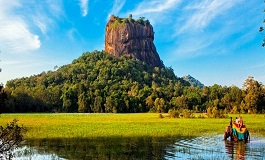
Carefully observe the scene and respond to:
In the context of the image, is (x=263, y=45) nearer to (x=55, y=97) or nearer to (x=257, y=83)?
(x=257, y=83)

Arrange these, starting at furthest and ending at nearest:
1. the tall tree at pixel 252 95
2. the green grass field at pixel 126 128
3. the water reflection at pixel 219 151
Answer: the tall tree at pixel 252 95 < the green grass field at pixel 126 128 < the water reflection at pixel 219 151

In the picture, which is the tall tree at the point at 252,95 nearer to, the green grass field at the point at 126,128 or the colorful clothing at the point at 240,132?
the green grass field at the point at 126,128

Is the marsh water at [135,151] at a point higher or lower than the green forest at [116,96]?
lower

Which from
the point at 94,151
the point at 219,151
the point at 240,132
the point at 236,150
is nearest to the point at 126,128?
the point at 240,132

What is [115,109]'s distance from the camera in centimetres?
10838

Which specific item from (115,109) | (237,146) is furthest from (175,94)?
(237,146)

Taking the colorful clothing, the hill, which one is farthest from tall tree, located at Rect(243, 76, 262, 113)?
the colorful clothing

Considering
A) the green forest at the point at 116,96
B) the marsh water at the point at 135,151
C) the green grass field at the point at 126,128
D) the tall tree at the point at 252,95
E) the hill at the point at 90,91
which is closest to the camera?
the marsh water at the point at 135,151

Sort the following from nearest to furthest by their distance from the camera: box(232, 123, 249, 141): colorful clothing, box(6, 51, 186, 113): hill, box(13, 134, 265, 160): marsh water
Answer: box(13, 134, 265, 160): marsh water → box(232, 123, 249, 141): colorful clothing → box(6, 51, 186, 113): hill

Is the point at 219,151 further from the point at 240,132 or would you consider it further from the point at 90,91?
the point at 90,91

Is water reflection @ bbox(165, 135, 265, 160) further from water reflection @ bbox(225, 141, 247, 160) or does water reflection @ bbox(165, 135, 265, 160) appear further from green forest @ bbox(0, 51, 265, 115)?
green forest @ bbox(0, 51, 265, 115)

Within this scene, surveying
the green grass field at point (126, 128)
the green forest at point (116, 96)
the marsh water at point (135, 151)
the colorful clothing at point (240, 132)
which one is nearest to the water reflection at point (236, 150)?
the marsh water at point (135, 151)

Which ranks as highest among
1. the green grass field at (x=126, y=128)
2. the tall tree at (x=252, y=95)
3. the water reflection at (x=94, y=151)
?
the tall tree at (x=252, y=95)

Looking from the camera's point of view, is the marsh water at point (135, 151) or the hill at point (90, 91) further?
the hill at point (90, 91)
